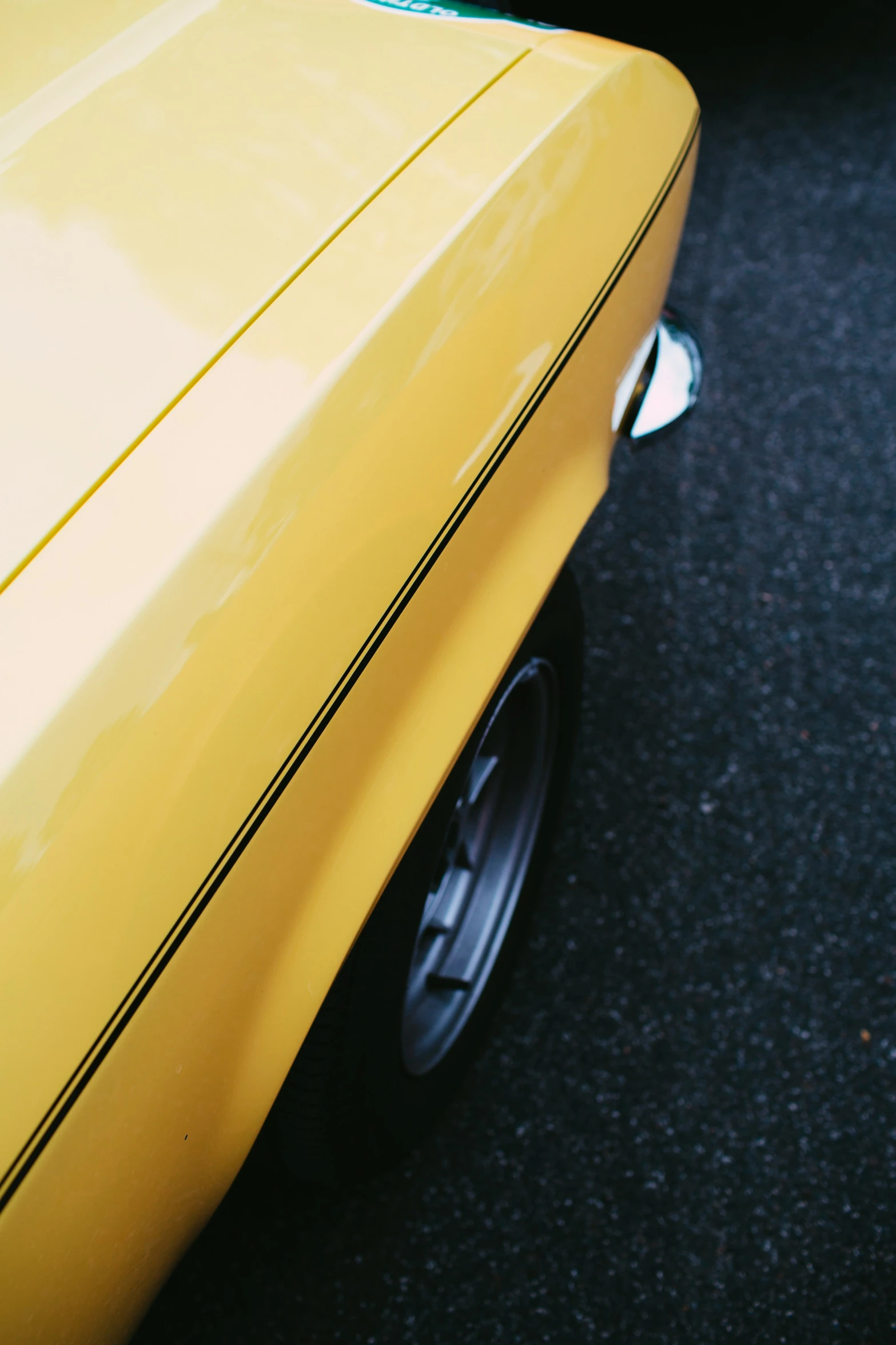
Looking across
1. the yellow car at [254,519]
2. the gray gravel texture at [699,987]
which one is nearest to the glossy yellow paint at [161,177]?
the yellow car at [254,519]

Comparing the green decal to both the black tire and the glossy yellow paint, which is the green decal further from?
the black tire

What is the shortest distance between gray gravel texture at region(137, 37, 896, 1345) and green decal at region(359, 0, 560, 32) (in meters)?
1.24

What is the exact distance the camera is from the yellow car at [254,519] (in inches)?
27.2

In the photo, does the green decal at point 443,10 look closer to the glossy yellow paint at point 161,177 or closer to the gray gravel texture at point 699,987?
the glossy yellow paint at point 161,177

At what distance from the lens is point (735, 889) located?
1864mm

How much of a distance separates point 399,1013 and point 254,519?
0.69 metres

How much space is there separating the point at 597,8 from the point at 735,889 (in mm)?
3372

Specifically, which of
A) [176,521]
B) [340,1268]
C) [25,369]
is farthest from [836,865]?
[25,369]

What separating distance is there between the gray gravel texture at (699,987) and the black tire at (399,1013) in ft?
0.42

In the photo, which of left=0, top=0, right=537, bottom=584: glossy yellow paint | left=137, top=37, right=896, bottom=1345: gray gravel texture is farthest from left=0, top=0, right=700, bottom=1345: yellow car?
left=137, top=37, right=896, bottom=1345: gray gravel texture

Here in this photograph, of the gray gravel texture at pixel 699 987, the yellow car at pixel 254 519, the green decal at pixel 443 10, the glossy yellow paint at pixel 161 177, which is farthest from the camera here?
the gray gravel texture at pixel 699 987

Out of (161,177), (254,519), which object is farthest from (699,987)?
(161,177)

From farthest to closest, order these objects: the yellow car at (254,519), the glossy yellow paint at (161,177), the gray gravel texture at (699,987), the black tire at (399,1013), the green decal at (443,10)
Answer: the gray gravel texture at (699,987), the green decal at (443,10), the black tire at (399,1013), the glossy yellow paint at (161,177), the yellow car at (254,519)

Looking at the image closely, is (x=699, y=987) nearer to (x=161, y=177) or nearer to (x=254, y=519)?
(x=254, y=519)
